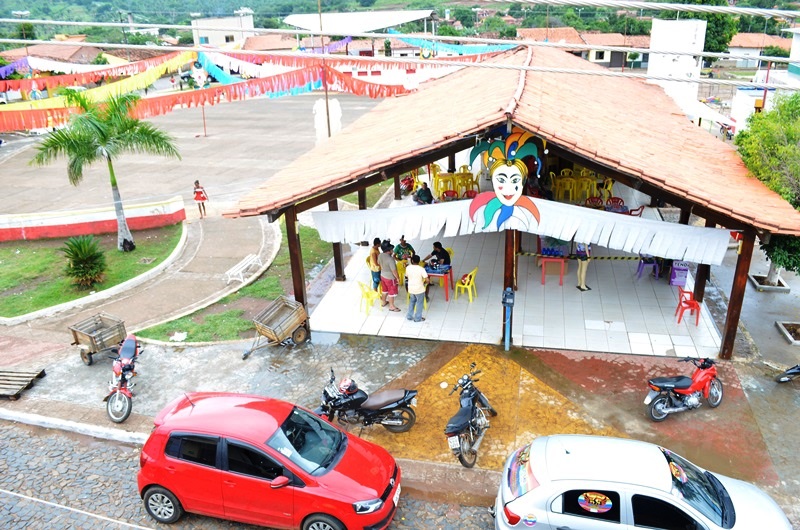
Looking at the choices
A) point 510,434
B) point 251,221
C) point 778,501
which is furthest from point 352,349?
point 251,221

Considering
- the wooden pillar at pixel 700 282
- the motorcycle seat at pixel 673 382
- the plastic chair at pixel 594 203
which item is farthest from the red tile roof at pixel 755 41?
the motorcycle seat at pixel 673 382

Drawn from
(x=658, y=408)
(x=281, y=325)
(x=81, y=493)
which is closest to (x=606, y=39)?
(x=281, y=325)

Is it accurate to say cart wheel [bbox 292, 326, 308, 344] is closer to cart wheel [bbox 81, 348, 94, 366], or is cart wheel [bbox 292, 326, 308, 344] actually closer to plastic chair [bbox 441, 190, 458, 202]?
cart wheel [bbox 81, 348, 94, 366]

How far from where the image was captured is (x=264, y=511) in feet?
25.6

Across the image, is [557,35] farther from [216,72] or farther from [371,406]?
[371,406]

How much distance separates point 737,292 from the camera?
436 inches

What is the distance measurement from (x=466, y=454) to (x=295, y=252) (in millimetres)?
5359

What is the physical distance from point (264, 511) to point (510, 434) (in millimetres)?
3935

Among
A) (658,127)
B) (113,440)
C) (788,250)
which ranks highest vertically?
(658,127)

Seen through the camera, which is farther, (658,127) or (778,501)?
(658,127)

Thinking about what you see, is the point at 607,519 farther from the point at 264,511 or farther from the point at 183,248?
the point at 183,248

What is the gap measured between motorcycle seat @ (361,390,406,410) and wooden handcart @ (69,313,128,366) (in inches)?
224

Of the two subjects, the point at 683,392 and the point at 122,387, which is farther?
the point at 122,387

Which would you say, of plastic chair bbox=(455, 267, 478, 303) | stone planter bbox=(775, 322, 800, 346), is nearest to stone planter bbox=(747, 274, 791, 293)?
stone planter bbox=(775, 322, 800, 346)
